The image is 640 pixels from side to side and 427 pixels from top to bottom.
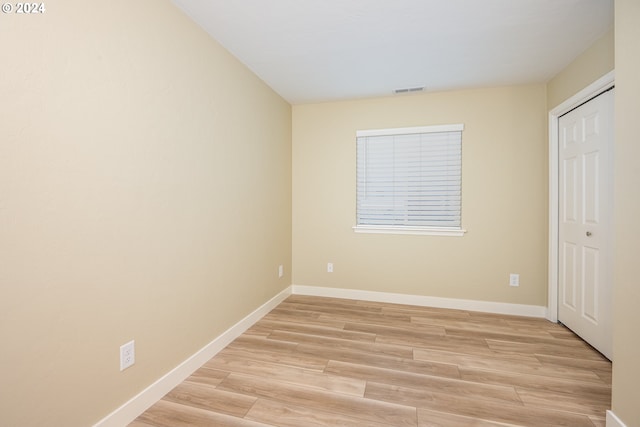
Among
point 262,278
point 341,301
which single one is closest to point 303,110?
point 262,278

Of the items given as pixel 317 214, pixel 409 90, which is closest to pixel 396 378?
pixel 317 214

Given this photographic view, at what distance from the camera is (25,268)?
1147mm

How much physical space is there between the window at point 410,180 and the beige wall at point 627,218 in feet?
5.99

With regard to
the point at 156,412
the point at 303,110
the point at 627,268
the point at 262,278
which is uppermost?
the point at 303,110

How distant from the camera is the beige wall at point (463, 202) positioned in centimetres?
310

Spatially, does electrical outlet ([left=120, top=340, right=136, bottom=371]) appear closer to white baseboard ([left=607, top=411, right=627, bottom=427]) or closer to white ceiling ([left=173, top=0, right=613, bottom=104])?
white ceiling ([left=173, top=0, right=613, bottom=104])

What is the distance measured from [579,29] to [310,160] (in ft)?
8.82

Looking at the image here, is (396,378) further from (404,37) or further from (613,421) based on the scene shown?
(404,37)

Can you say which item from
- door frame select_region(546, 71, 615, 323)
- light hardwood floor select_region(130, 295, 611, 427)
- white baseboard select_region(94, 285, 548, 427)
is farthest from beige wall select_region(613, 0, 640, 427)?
door frame select_region(546, 71, 615, 323)

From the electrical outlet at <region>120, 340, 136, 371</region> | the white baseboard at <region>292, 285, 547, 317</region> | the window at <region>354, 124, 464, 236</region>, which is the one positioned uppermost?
the window at <region>354, 124, 464, 236</region>

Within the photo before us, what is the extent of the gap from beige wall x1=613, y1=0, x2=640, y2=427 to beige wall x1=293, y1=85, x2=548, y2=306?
1754 mm

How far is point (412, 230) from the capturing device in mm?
3439

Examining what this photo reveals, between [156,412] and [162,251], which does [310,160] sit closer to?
[162,251]

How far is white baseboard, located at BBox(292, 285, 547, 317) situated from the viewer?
3121 millimetres
